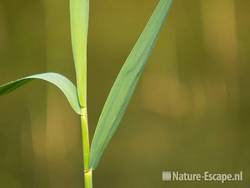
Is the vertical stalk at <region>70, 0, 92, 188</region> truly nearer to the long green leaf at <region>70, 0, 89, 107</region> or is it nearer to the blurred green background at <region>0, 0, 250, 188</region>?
the long green leaf at <region>70, 0, 89, 107</region>

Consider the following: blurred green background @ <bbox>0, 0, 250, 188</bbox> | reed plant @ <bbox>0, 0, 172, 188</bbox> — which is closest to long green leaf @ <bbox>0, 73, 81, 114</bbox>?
reed plant @ <bbox>0, 0, 172, 188</bbox>

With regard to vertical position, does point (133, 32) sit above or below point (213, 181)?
above

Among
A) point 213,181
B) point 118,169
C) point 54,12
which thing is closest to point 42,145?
point 118,169

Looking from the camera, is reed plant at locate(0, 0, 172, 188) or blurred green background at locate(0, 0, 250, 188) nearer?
reed plant at locate(0, 0, 172, 188)

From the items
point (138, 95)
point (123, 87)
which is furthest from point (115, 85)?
point (138, 95)

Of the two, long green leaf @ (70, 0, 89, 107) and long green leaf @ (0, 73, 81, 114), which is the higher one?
long green leaf @ (70, 0, 89, 107)

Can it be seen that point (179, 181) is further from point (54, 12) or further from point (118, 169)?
point (54, 12)

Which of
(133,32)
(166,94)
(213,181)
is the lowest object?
(213,181)
